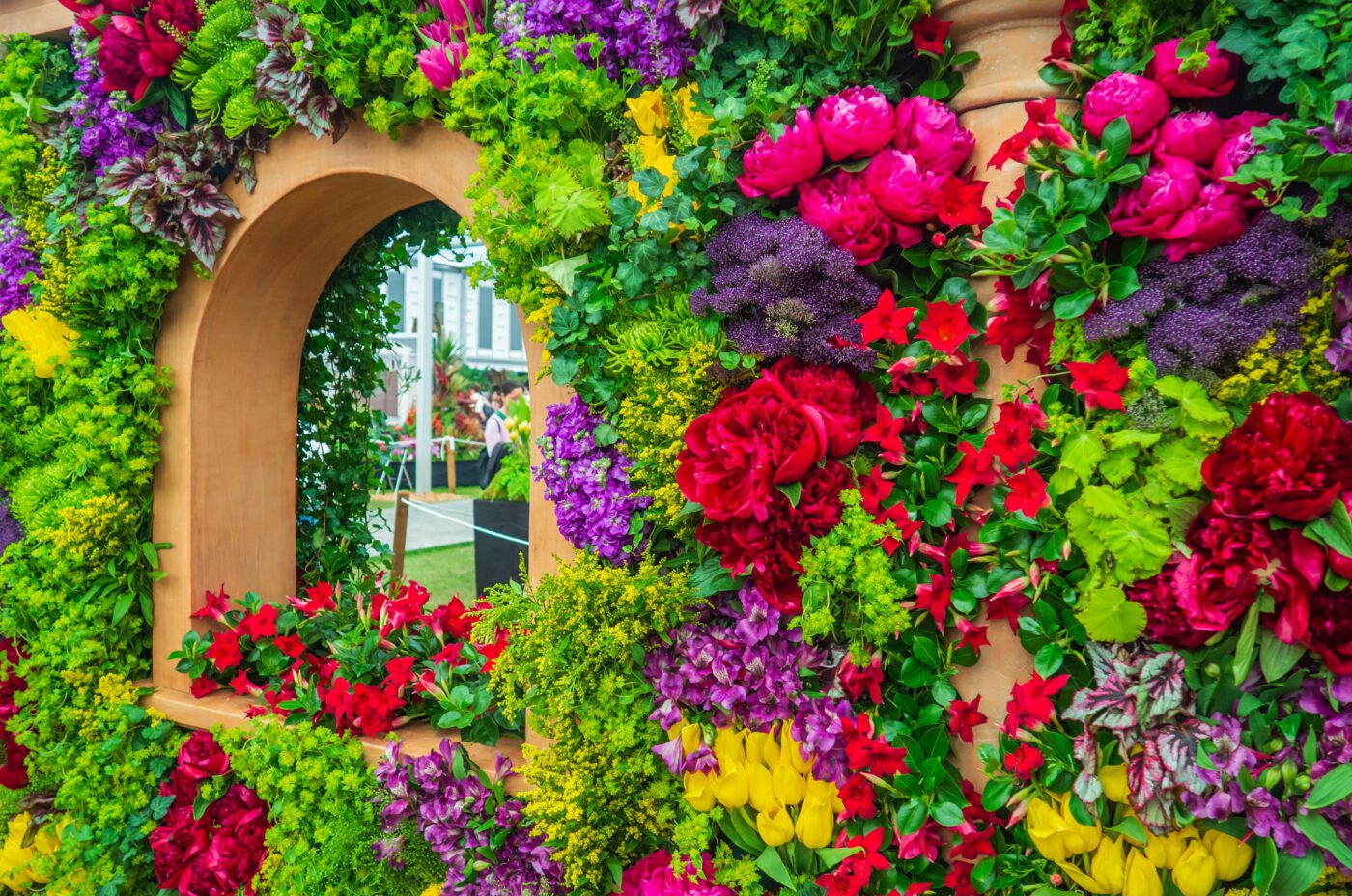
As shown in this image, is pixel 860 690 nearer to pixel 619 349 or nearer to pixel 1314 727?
pixel 1314 727

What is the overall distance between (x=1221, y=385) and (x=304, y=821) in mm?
2123

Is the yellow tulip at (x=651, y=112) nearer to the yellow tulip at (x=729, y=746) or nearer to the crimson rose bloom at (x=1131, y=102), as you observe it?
the crimson rose bloom at (x=1131, y=102)

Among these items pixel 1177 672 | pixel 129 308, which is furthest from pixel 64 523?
pixel 1177 672

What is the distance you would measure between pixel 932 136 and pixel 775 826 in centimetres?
125

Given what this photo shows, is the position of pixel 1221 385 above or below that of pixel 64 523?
above

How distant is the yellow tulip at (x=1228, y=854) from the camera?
1.26m

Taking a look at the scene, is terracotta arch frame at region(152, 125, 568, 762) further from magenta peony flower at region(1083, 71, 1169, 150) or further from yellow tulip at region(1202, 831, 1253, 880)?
yellow tulip at region(1202, 831, 1253, 880)

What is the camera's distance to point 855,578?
1443mm

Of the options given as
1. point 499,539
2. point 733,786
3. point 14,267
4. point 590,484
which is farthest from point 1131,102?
point 499,539

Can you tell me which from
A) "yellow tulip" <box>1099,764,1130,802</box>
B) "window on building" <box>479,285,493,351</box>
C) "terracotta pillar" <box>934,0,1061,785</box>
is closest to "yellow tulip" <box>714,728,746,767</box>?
"terracotta pillar" <box>934,0,1061,785</box>

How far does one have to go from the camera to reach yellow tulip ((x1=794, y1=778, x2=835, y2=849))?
1.54 meters

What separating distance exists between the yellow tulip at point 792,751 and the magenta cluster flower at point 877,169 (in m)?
0.87

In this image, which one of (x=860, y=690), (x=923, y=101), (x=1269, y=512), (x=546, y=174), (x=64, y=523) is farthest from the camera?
(x=64, y=523)

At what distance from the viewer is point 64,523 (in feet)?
7.60
